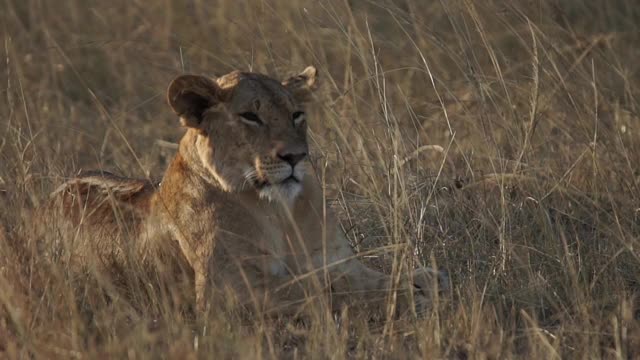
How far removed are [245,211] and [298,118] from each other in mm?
374

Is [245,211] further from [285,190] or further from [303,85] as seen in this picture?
[303,85]

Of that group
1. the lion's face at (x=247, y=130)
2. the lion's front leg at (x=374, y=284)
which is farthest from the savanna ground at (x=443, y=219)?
the lion's face at (x=247, y=130)

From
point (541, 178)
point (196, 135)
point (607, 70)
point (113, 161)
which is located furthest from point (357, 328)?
point (607, 70)

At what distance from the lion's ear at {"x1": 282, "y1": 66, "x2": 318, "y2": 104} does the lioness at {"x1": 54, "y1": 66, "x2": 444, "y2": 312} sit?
0.02m

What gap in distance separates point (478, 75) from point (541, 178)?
0.47 meters

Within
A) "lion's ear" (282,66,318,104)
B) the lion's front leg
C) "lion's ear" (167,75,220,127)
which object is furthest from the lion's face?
the lion's front leg

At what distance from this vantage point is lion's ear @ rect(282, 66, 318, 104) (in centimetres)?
487

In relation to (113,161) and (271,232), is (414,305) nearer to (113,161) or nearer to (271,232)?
(271,232)

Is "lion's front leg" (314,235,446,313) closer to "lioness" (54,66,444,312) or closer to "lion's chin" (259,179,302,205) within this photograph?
"lioness" (54,66,444,312)

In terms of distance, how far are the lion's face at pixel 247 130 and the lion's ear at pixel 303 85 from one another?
0.61ft

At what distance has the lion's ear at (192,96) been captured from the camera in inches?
177

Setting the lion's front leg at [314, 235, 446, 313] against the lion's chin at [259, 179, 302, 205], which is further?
the lion's chin at [259, 179, 302, 205]

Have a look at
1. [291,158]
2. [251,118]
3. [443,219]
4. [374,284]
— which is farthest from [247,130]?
[443,219]

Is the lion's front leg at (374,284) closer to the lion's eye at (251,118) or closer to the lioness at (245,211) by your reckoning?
the lioness at (245,211)
